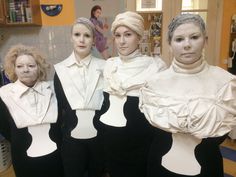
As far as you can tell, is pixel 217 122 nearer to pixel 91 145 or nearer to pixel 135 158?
pixel 135 158

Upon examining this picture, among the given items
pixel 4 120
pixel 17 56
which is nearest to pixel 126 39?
pixel 17 56

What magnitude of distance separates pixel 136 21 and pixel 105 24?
1221mm

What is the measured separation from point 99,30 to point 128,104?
1.36 meters

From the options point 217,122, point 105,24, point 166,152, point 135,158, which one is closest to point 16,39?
point 105,24

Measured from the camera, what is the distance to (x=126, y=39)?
1218 millimetres

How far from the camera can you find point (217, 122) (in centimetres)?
88

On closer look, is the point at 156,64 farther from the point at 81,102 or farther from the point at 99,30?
the point at 99,30

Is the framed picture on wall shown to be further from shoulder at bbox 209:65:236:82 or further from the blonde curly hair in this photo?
shoulder at bbox 209:65:236:82

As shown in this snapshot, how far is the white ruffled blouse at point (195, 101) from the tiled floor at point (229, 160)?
4.57 feet

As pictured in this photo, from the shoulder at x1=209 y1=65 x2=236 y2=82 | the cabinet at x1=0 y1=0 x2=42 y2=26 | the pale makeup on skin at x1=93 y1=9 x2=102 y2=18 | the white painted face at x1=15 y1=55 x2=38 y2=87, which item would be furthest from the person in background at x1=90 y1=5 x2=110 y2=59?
the shoulder at x1=209 y1=65 x2=236 y2=82

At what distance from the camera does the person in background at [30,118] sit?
1301mm

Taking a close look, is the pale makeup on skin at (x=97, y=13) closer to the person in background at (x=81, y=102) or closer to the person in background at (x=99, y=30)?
the person in background at (x=99, y=30)

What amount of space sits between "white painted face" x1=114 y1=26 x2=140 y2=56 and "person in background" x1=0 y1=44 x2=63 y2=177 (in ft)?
1.73

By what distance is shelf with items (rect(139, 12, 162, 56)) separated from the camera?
8.13 ft
